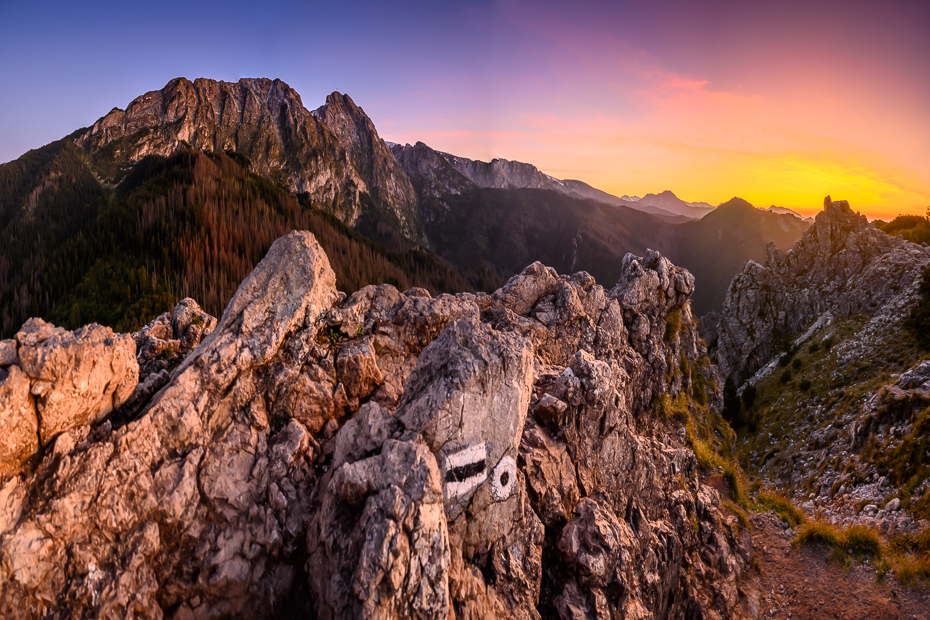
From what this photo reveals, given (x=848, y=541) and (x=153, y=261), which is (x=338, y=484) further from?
(x=153, y=261)

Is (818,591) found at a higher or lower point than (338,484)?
lower

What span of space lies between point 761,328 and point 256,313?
9605 centimetres

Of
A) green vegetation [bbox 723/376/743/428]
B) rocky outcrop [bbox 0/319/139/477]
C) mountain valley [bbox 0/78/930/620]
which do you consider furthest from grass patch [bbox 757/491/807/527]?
rocky outcrop [bbox 0/319/139/477]

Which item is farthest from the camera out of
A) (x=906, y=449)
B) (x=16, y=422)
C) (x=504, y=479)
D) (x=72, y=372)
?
(x=906, y=449)

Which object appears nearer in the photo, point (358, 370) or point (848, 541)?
point (358, 370)

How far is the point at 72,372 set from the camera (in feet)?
42.2

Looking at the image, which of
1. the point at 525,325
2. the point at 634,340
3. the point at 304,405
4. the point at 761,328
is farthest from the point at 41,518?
the point at 761,328

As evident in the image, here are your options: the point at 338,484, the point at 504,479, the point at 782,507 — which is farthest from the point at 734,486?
the point at 338,484

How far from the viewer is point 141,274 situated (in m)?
132

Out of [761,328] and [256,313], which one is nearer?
[256,313]

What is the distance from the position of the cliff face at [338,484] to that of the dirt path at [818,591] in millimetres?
5002

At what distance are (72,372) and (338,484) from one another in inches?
343

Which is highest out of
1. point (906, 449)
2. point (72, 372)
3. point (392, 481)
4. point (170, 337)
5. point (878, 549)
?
point (72, 372)

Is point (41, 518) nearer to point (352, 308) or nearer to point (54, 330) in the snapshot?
point (54, 330)
